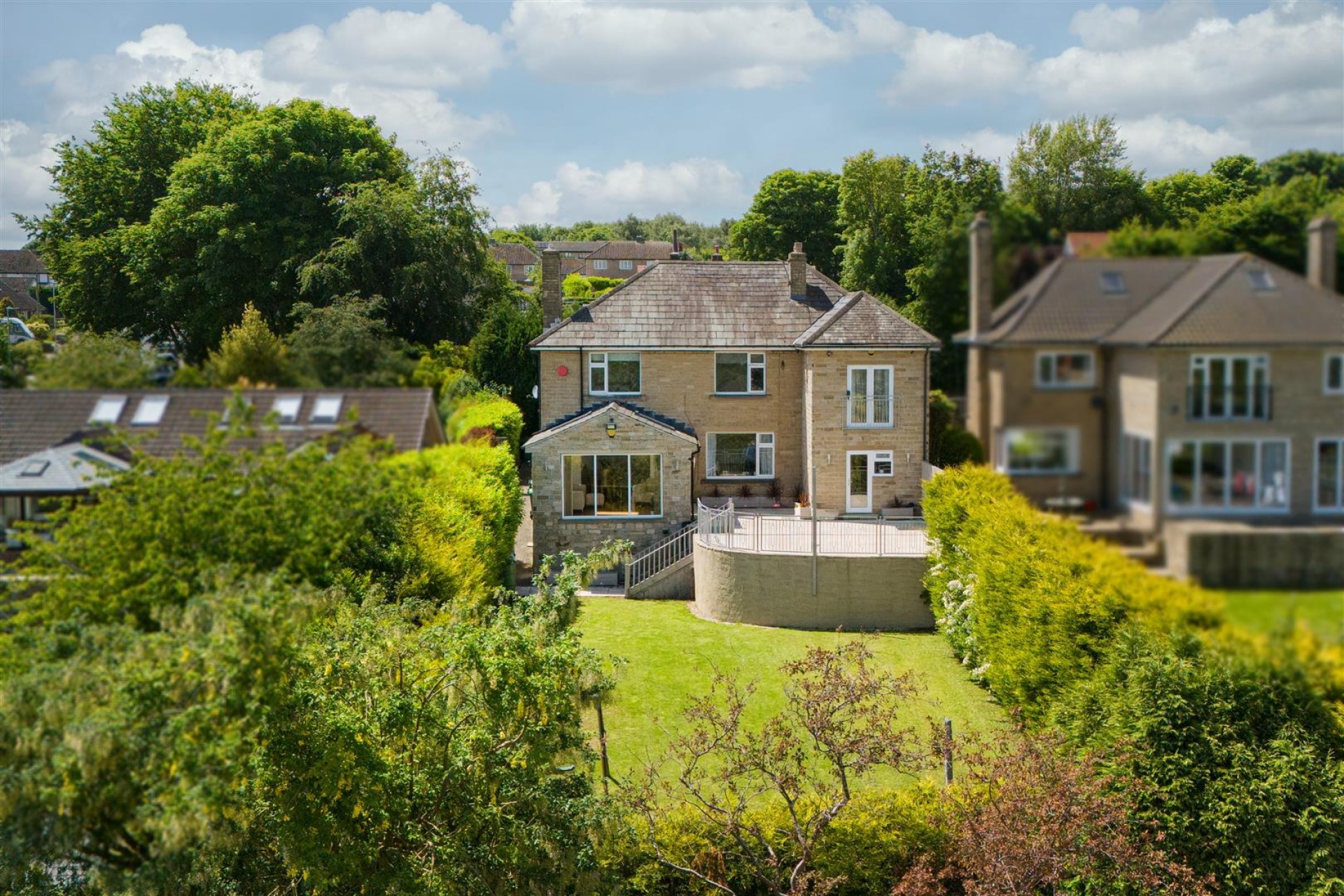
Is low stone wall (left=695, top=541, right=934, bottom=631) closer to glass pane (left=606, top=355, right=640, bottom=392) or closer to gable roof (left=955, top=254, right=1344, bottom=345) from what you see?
glass pane (left=606, top=355, right=640, bottom=392)

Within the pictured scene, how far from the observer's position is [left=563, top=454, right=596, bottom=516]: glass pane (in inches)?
1147

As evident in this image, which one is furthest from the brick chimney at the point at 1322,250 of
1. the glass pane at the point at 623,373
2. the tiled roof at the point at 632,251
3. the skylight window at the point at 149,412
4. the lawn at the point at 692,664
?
the tiled roof at the point at 632,251

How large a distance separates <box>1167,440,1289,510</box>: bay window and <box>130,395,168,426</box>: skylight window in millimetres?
7544

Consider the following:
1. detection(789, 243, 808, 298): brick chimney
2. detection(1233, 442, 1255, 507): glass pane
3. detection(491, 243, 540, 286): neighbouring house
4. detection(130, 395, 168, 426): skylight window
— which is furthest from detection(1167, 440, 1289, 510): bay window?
detection(491, 243, 540, 286): neighbouring house

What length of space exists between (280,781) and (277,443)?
4328 mm

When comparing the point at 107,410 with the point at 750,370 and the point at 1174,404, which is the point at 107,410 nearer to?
the point at 1174,404

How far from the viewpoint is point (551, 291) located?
1261 inches

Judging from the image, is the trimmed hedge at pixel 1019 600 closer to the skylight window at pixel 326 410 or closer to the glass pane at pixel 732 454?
the skylight window at pixel 326 410

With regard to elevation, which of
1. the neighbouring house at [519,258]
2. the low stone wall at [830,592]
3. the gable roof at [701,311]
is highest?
the neighbouring house at [519,258]

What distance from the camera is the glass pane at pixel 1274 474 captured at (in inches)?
295

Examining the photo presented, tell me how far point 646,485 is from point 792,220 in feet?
84.1

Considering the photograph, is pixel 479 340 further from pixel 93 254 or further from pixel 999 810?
pixel 999 810

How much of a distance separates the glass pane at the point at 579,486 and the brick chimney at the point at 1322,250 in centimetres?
2210

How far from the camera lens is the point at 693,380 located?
30.5m
